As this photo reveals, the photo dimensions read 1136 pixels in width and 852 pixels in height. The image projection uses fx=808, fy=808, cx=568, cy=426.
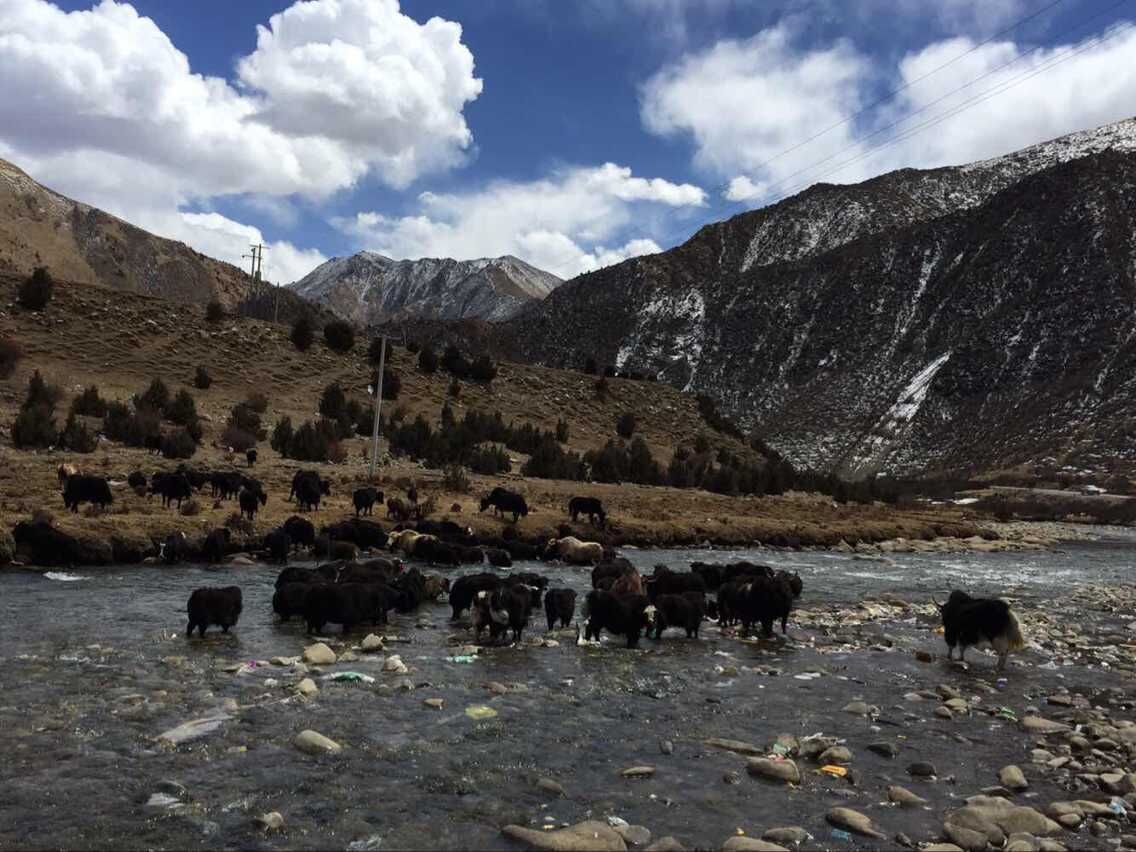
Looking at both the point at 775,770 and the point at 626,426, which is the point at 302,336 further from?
the point at 775,770

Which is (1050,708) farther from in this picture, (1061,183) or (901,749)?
(1061,183)

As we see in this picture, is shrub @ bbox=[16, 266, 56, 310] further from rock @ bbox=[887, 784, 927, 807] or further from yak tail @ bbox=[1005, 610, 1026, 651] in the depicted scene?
rock @ bbox=[887, 784, 927, 807]

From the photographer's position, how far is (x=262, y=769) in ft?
24.0

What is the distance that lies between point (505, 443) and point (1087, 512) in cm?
5619

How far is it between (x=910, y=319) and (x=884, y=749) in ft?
490

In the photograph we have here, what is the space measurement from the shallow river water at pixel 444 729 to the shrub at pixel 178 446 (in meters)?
21.0

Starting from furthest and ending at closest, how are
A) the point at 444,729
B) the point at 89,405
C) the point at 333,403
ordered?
the point at 333,403
the point at 89,405
the point at 444,729

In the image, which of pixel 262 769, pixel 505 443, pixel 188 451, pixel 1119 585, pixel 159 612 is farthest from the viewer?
pixel 505 443

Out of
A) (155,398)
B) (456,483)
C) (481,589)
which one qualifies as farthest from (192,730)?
(155,398)

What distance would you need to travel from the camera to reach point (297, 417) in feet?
168

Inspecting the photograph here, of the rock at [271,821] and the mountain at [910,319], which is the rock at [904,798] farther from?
the mountain at [910,319]

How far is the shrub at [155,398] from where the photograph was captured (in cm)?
4375

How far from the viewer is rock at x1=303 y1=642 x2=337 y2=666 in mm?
11367

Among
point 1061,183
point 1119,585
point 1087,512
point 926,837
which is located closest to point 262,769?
point 926,837
